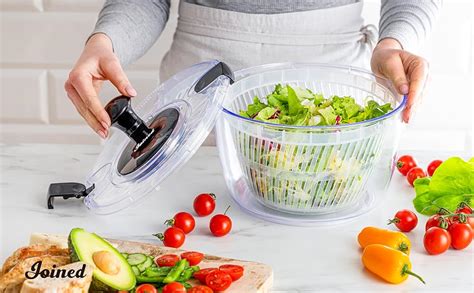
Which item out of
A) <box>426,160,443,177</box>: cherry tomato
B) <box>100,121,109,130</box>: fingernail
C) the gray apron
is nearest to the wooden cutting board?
<box>100,121,109,130</box>: fingernail

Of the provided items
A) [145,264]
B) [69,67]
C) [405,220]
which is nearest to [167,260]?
[145,264]

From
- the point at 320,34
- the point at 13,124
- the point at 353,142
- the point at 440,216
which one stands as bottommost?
the point at 13,124

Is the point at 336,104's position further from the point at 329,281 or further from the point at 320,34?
the point at 320,34

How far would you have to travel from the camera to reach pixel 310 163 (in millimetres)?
1453

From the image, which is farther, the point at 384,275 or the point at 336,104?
the point at 336,104

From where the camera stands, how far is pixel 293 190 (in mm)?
1485

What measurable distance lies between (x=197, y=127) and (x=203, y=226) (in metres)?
0.20

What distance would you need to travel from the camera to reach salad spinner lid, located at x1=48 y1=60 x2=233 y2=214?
1.41m

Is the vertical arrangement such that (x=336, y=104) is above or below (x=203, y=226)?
above

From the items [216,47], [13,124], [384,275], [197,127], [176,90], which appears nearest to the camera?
[384,275]

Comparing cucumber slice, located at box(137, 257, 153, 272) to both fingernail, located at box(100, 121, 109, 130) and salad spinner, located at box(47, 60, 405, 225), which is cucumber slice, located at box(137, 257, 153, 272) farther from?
fingernail, located at box(100, 121, 109, 130)

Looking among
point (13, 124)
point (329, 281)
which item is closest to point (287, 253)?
point (329, 281)

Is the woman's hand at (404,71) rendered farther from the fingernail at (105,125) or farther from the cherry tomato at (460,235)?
the fingernail at (105,125)

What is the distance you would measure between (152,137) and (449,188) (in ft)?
1.81
